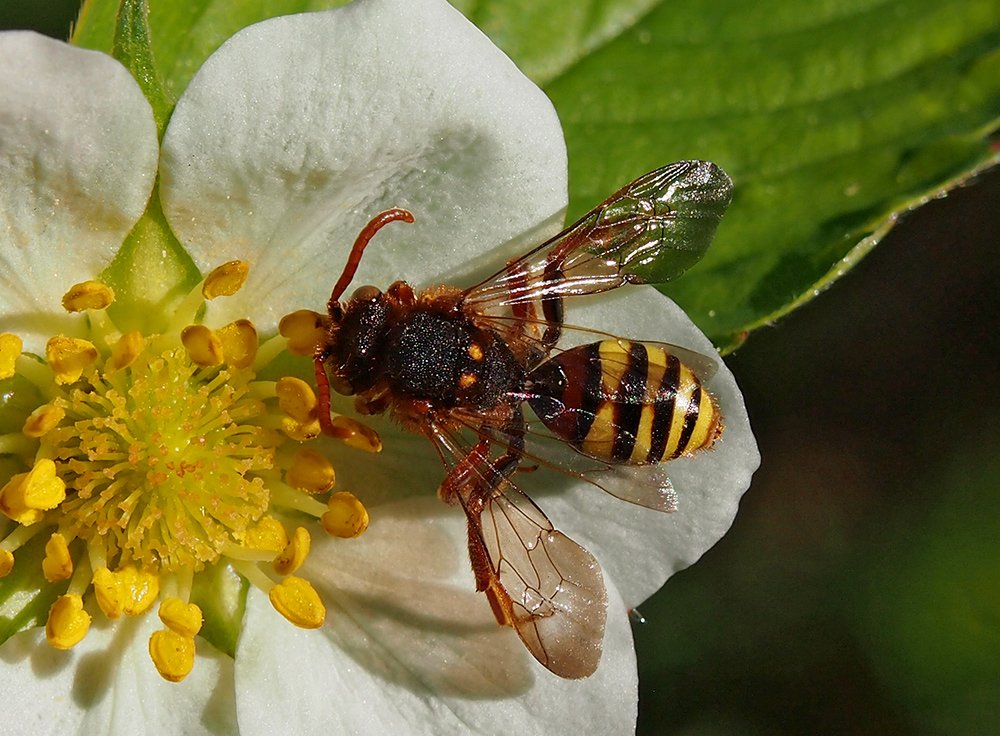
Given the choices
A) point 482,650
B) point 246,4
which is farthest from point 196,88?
point 482,650

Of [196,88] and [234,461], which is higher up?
[196,88]

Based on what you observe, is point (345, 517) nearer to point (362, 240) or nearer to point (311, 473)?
point (311, 473)

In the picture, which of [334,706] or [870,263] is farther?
[870,263]

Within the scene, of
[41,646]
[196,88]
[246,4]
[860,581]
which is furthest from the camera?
[860,581]

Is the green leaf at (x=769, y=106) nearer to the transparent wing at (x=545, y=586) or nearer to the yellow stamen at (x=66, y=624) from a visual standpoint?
the transparent wing at (x=545, y=586)

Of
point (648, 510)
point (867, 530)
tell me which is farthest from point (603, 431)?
point (867, 530)

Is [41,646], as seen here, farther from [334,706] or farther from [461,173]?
[461,173]

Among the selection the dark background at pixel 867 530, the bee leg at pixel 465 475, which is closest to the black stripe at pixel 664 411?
the bee leg at pixel 465 475
